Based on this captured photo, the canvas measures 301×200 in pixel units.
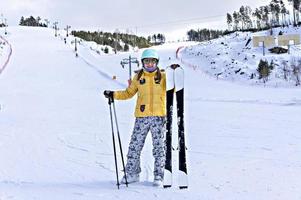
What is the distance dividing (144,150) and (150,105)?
2645mm

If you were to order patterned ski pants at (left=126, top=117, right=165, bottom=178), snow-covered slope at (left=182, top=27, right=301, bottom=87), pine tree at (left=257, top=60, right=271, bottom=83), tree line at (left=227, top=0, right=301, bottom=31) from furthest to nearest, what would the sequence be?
1. tree line at (left=227, top=0, right=301, bottom=31)
2. snow-covered slope at (left=182, top=27, right=301, bottom=87)
3. pine tree at (left=257, top=60, right=271, bottom=83)
4. patterned ski pants at (left=126, top=117, right=165, bottom=178)

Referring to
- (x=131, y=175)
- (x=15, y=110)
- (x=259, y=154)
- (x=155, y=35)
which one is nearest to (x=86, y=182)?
(x=131, y=175)

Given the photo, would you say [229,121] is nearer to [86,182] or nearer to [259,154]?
[259,154]

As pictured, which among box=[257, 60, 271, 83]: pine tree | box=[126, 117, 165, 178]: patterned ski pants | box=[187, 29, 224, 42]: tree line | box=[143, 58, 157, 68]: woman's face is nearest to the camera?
box=[143, 58, 157, 68]: woman's face

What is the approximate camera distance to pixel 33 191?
216 inches

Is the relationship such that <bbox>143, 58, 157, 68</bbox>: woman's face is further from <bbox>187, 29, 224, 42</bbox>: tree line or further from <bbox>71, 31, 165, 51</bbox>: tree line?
<bbox>187, 29, 224, 42</bbox>: tree line

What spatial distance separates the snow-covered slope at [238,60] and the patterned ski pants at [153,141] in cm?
2131

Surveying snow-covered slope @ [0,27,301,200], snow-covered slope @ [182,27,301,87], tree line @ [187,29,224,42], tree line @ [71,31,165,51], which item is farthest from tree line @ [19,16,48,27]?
snow-covered slope @ [0,27,301,200]

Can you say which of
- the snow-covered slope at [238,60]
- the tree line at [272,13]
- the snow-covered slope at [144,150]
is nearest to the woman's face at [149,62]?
the snow-covered slope at [144,150]

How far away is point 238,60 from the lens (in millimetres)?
41750

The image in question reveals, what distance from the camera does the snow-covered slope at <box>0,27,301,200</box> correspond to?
539 centimetres

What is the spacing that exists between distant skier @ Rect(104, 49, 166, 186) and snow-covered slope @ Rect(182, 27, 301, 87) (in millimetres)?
21328

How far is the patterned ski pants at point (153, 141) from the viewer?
5453mm

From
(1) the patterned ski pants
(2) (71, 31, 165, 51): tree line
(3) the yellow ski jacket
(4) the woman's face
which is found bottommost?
(1) the patterned ski pants
